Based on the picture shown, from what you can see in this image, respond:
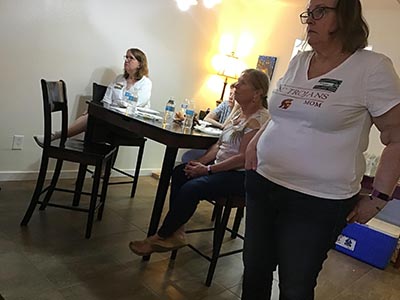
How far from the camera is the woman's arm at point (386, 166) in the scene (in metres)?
1.10

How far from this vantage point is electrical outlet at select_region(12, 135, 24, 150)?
10.3ft

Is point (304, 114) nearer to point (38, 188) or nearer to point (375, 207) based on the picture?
point (375, 207)

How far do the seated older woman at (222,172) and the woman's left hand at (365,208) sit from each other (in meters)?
0.91

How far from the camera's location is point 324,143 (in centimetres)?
113

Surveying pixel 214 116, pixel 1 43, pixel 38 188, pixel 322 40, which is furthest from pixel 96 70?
pixel 322 40

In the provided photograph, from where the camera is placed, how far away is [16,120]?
3.09m

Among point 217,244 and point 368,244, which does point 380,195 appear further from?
point 368,244

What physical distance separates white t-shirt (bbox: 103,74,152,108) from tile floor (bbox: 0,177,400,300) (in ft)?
2.91

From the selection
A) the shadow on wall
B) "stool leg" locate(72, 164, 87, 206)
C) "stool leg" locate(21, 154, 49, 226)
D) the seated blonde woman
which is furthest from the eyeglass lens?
the shadow on wall

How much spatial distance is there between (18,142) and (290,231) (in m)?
2.67

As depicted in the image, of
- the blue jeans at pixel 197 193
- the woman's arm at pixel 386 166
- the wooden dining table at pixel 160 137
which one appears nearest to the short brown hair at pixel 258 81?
the wooden dining table at pixel 160 137

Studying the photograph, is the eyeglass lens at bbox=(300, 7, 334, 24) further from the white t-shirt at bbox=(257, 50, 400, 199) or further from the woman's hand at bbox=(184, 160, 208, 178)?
the woman's hand at bbox=(184, 160, 208, 178)

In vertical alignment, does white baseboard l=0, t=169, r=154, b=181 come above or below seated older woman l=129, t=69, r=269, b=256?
below

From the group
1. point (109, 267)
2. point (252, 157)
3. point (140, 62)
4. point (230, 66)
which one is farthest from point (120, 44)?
point (252, 157)
